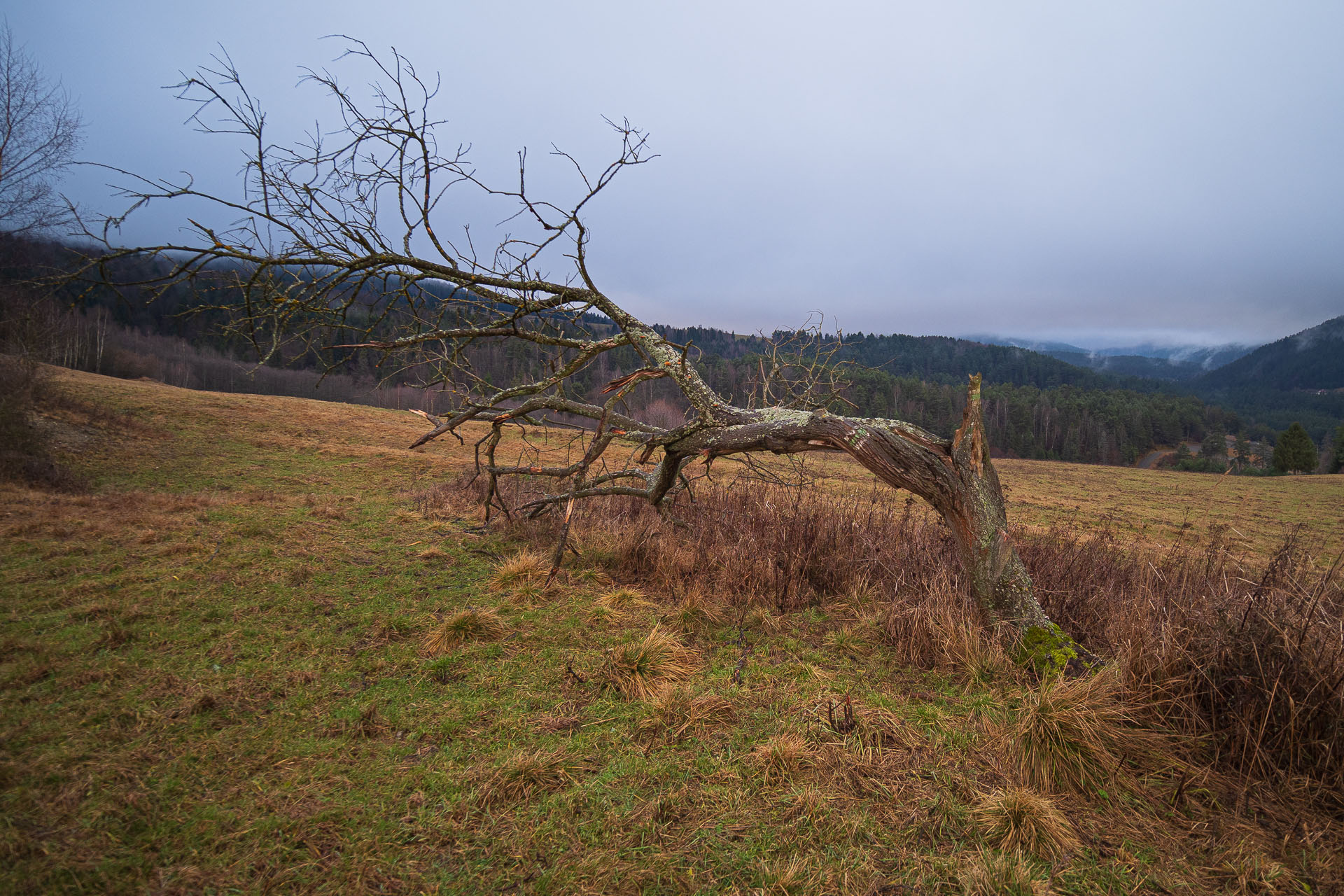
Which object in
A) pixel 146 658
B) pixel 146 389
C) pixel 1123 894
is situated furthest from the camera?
pixel 146 389

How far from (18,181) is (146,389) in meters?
15.3

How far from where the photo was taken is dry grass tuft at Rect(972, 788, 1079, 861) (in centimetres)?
229

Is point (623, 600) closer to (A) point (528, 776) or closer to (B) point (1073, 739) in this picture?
(A) point (528, 776)

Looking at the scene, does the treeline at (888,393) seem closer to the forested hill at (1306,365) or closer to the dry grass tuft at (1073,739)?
the dry grass tuft at (1073,739)

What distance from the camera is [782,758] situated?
113 inches

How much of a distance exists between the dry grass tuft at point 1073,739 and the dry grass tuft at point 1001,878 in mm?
657

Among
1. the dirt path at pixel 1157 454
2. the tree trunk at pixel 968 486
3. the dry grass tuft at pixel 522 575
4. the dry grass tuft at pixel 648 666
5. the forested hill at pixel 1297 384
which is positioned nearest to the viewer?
the dry grass tuft at pixel 648 666

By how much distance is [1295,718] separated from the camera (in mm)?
2582

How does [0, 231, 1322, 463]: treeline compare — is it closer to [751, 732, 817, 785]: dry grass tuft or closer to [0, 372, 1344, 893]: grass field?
[0, 372, 1344, 893]: grass field

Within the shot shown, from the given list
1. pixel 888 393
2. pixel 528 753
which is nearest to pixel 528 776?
pixel 528 753

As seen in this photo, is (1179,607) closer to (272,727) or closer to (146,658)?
(272,727)

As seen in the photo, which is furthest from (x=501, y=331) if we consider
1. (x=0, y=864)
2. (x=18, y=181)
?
(x=18, y=181)

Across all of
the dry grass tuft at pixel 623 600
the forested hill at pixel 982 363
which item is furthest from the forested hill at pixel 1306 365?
the dry grass tuft at pixel 623 600

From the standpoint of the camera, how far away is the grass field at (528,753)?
2.17 metres
